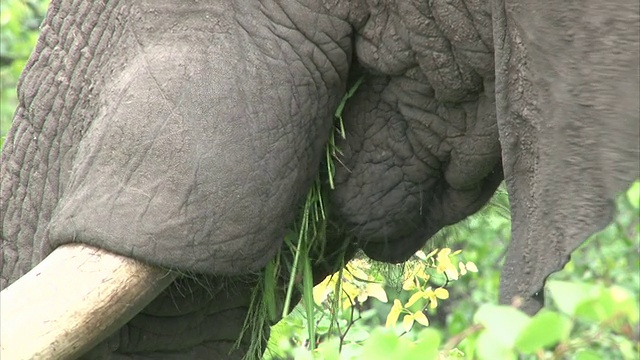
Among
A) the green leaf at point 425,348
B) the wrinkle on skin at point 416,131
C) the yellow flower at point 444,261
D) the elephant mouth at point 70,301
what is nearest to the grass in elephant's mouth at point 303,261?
the wrinkle on skin at point 416,131

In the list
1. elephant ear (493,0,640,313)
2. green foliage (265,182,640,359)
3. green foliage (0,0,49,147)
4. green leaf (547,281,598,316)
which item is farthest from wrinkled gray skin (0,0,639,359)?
green foliage (0,0,49,147)

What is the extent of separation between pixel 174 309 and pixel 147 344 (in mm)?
88

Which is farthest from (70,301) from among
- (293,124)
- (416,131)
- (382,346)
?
(382,346)

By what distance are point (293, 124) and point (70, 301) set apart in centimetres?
49

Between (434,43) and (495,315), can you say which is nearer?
(495,315)

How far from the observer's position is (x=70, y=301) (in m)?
2.26

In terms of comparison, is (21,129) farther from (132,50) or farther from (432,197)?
(432,197)

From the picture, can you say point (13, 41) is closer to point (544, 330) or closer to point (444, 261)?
point (444, 261)

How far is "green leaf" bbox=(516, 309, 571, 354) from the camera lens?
53.9 inches

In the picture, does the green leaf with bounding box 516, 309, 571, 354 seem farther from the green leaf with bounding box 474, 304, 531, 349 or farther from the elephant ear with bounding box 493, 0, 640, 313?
the elephant ear with bounding box 493, 0, 640, 313

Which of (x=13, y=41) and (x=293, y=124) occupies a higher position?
(x=293, y=124)

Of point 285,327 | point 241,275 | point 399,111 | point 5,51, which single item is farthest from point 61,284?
point 5,51

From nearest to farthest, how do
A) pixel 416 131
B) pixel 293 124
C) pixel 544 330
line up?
1. pixel 544 330
2. pixel 293 124
3. pixel 416 131

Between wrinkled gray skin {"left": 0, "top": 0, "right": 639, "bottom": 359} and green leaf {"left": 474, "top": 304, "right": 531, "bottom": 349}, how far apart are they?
0.76m
